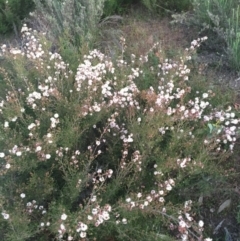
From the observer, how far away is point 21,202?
7.81 ft

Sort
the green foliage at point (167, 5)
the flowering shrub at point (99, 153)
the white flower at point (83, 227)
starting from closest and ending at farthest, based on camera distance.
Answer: the white flower at point (83, 227) → the flowering shrub at point (99, 153) → the green foliage at point (167, 5)

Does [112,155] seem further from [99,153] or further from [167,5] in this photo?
[167,5]

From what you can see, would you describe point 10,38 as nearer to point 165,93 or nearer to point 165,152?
point 165,93

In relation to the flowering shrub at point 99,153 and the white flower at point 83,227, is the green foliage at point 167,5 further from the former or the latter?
the white flower at point 83,227

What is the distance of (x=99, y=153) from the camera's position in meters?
2.48

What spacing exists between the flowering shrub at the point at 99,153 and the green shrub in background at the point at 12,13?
1.23m

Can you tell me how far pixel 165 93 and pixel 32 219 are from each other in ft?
3.42

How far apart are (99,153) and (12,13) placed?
1993mm

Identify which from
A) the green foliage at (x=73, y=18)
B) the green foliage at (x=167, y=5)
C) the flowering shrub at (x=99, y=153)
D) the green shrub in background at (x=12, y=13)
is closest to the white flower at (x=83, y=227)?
the flowering shrub at (x=99, y=153)

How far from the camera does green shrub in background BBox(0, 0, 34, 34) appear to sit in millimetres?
3924

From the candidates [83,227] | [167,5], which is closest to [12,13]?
[167,5]

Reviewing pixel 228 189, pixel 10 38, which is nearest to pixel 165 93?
pixel 228 189

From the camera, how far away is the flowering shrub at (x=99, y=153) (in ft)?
7.54

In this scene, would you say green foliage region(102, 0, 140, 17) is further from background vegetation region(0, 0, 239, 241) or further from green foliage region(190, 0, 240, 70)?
background vegetation region(0, 0, 239, 241)
